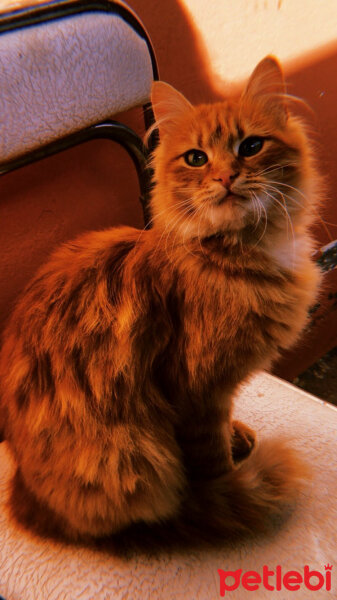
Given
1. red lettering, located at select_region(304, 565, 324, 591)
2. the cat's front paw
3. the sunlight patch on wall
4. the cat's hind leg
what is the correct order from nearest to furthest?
red lettering, located at select_region(304, 565, 324, 591) → the cat's hind leg → the cat's front paw → the sunlight patch on wall

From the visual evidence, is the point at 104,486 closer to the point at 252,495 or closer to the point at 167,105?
the point at 252,495

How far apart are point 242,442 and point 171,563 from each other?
27cm

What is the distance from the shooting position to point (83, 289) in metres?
0.70

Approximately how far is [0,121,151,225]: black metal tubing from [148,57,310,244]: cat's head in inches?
4.6

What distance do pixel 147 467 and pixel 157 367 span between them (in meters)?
0.16

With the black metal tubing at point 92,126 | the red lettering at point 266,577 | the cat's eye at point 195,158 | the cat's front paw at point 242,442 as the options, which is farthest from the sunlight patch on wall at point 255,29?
the red lettering at point 266,577

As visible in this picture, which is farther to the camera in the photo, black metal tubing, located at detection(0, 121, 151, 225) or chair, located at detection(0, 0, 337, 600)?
black metal tubing, located at detection(0, 121, 151, 225)

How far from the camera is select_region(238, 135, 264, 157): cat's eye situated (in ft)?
2.23

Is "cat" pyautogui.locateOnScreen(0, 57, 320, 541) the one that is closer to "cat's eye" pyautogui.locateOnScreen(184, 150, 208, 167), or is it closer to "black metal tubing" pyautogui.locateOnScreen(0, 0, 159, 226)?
"cat's eye" pyautogui.locateOnScreen(184, 150, 208, 167)

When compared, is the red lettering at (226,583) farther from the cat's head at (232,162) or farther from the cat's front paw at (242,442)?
the cat's head at (232,162)

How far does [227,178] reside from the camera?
618 mm

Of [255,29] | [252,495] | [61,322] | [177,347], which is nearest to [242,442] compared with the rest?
[252,495]

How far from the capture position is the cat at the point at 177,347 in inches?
25.7

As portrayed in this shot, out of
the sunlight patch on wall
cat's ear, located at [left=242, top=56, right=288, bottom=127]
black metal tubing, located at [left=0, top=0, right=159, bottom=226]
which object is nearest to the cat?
cat's ear, located at [left=242, top=56, right=288, bottom=127]
